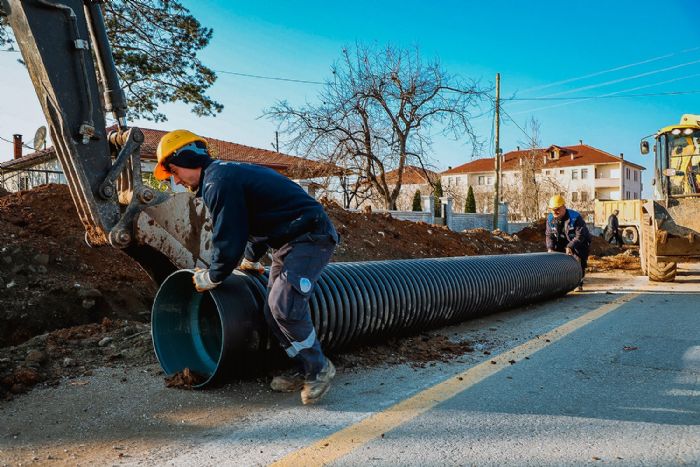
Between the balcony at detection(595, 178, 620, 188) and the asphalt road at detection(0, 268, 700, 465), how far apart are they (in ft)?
236

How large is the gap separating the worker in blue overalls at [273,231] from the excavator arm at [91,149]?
0.71 m

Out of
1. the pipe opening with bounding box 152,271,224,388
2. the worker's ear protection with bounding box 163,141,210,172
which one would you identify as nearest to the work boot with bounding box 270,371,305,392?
the pipe opening with bounding box 152,271,224,388

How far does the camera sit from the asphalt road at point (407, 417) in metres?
2.90

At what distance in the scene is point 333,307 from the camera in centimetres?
445

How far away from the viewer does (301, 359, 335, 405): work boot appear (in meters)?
3.64

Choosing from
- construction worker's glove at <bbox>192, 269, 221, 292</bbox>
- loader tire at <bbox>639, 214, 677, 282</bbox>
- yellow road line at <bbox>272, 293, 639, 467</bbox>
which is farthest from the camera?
loader tire at <bbox>639, 214, 677, 282</bbox>

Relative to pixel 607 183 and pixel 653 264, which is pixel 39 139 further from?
pixel 607 183

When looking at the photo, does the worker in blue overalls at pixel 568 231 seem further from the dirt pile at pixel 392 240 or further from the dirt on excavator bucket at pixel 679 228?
the dirt pile at pixel 392 240

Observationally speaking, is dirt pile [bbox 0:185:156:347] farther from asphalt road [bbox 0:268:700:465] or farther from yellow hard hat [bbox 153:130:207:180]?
yellow hard hat [bbox 153:130:207:180]

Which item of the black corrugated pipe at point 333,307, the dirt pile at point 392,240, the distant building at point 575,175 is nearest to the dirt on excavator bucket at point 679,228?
the dirt pile at point 392,240

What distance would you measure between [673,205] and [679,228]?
2.13 feet

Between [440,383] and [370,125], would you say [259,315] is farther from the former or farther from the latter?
[370,125]

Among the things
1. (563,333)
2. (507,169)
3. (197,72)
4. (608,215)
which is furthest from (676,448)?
(507,169)

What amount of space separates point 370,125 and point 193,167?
2049cm
